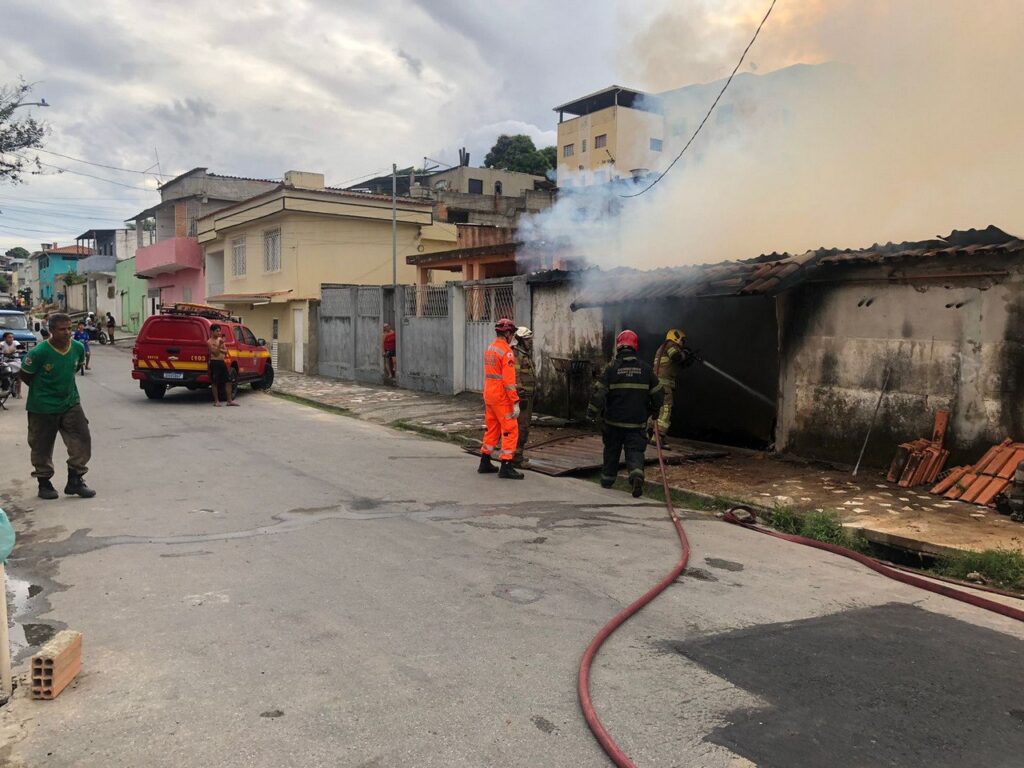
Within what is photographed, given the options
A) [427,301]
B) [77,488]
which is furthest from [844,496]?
[427,301]

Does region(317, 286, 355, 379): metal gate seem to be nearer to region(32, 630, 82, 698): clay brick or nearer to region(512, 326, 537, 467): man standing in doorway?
region(512, 326, 537, 467): man standing in doorway

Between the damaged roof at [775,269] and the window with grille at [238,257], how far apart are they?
21675 millimetres

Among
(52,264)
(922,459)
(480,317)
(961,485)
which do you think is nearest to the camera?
(961,485)

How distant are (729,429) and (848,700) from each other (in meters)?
7.45

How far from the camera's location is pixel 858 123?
13.8 meters

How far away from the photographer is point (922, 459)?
25.6ft

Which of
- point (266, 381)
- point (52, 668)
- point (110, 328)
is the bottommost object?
point (52, 668)

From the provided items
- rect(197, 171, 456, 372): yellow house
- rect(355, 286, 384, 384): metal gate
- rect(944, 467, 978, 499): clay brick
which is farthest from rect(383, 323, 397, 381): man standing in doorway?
rect(944, 467, 978, 499): clay brick

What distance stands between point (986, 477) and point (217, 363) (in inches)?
532

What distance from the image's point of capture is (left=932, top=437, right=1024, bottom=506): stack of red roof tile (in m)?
7.00

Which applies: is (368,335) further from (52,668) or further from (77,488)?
(52,668)

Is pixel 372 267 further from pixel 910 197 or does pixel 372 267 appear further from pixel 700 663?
pixel 700 663

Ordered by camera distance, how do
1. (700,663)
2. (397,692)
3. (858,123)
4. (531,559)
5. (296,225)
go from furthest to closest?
(296,225)
(858,123)
(531,559)
(700,663)
(397,692)

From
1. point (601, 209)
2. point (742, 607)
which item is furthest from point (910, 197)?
point (742, 607)
